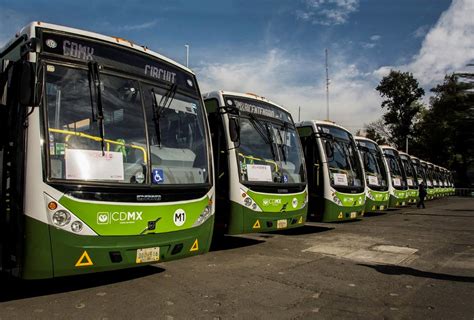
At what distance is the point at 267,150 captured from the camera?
349 inches

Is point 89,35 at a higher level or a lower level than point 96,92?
higher

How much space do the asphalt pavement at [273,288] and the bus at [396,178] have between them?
10.6m

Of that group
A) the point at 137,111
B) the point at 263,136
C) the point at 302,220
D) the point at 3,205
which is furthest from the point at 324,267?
the point at 3,205

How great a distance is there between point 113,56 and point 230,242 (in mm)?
5492

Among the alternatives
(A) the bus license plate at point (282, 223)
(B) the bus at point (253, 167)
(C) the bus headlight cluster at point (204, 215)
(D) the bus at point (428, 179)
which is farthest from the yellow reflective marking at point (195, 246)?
(D) the bus at point (428, 179)

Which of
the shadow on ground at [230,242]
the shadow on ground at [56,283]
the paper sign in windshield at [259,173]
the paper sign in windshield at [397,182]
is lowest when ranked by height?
the shadow on ground at [230,242]

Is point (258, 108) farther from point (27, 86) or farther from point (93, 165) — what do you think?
point (27, 86)

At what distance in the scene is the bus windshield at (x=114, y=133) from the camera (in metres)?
4.87

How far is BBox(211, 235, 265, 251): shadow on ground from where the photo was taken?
30.0 ft

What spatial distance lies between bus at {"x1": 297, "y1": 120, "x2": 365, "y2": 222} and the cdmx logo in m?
6.84

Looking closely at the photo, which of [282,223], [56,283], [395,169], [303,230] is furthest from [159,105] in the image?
[395,169]

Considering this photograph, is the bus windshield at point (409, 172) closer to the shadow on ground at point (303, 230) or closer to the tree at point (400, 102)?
the shadow on ground at point (303, 230)

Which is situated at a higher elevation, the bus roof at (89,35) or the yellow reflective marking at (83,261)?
the bus roof at (89,35)

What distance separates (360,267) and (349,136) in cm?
677
